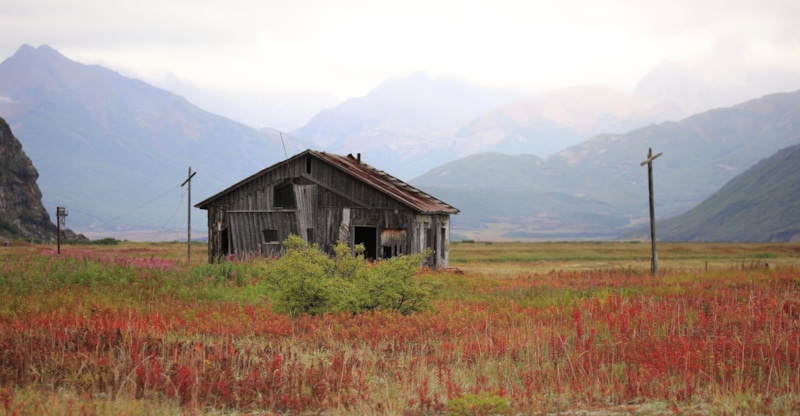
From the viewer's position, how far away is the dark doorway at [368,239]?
129 ft

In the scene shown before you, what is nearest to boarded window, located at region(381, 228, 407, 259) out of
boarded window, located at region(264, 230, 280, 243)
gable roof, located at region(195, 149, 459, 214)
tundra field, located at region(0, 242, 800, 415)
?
gable roof, located at region(195, 149, 459, 214)

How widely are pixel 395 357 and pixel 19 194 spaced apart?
95692 millimetres

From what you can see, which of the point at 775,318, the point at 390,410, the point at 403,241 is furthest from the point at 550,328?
the point at 403,241

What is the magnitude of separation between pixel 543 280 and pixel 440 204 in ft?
40.6

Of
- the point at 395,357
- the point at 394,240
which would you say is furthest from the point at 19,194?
A: the point at 395,357

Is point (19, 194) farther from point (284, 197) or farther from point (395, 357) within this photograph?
point (395, 357)

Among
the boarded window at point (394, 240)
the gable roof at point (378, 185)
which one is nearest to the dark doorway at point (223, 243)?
the gable roof at point (378, 185)

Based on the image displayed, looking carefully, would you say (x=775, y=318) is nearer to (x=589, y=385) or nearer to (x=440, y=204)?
Result: (x=589, y=385)

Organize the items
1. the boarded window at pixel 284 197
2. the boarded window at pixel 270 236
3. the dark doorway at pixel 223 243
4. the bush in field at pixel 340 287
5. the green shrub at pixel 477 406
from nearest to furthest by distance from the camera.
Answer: the green shrub at pixel 477 406 → the bush in field at pixel 340 287 → the boarded window at pixel 284 197 → the boarded window at pixel 270 236 → the dark doorway at pixel 223 243

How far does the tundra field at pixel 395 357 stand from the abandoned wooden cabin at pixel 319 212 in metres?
16.0

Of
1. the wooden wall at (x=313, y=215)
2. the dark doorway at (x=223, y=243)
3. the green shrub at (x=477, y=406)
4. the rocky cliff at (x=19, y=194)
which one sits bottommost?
the green shrub at (x=477, y=406)

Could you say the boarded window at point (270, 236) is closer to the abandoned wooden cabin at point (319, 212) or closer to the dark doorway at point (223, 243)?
the abandoned wooden cabin at point (319, 212)

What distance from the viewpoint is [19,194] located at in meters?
97.4

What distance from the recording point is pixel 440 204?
4106cm
